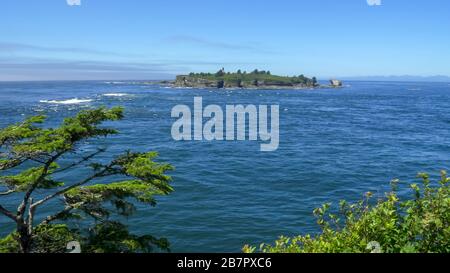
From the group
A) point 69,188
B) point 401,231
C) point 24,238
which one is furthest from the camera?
point 69,188

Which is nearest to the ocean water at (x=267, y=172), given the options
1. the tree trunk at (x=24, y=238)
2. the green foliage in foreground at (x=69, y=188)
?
the green foliage in foreground at (x=69, y=188)

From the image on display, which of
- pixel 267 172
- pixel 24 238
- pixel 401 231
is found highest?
pixel 401 231

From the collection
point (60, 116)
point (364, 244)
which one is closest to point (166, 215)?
point (364, 244)

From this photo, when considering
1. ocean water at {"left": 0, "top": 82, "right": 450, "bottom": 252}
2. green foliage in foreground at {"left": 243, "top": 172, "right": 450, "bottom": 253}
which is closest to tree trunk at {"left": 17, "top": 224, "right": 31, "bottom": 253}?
green foliage in foreground at {"left": 243, "top": 172, "right": 450, "bottom": 253}

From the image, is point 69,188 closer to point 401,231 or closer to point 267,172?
point 401,231

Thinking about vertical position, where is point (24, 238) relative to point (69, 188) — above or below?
below

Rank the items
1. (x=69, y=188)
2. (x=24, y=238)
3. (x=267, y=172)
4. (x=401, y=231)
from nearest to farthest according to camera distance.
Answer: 1. (x=401, y=231)
2. (x=24, y=238)
3. (x=69, y=188)
4. (x=267, y=172)

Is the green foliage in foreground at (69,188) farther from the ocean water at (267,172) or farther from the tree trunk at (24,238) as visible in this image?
the ocean water at (267,172)

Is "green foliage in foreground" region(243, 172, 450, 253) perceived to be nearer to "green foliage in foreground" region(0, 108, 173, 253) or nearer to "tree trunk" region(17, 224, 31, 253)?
"green foliage in foreground" region(0, 108, 173, 253)

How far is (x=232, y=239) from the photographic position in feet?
82.2

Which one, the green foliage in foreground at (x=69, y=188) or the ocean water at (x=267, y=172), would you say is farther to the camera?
the ocean water at (x=267, y=172)


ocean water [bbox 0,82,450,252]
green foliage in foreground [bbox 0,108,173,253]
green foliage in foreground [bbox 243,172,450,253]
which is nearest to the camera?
green foliage in foreground [bbox 243,172,450,253]

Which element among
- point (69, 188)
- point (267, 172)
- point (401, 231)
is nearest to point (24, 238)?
point (69, 188)
